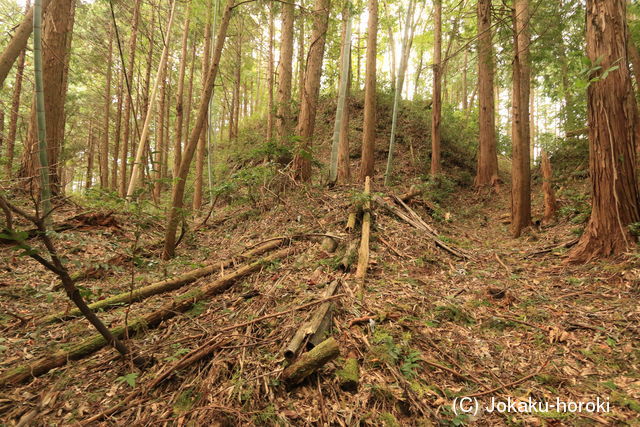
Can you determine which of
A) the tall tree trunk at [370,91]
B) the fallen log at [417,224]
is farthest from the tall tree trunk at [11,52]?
the tall tree trunk at [370,91]

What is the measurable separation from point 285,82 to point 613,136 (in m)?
6.95

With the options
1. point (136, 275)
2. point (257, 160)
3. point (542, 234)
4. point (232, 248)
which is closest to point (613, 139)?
point (542, 234)

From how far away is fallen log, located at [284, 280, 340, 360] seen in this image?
8.34 ft

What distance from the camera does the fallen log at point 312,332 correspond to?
2542mm

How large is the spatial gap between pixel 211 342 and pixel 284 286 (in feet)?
3.88

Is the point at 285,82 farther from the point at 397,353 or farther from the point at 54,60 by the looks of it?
the point at 397,353

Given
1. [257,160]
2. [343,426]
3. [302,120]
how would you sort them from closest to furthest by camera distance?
[343,426]
[302,120]
[257,160]

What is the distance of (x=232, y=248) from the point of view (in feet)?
18.8

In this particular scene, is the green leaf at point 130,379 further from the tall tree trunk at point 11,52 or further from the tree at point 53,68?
the tree at point 53,68

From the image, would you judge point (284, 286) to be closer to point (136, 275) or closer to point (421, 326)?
point (421, 326)

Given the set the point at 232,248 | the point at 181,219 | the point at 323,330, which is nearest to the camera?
the point at 323,330

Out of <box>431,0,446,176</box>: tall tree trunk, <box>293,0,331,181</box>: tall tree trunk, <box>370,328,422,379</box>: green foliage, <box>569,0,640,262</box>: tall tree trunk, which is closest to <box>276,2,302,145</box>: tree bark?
<box>293,0,331,181</box>: tall tree trunk

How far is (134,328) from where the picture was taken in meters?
3.15

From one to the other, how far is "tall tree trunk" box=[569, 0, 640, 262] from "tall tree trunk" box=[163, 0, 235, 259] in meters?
Result: 5.60
